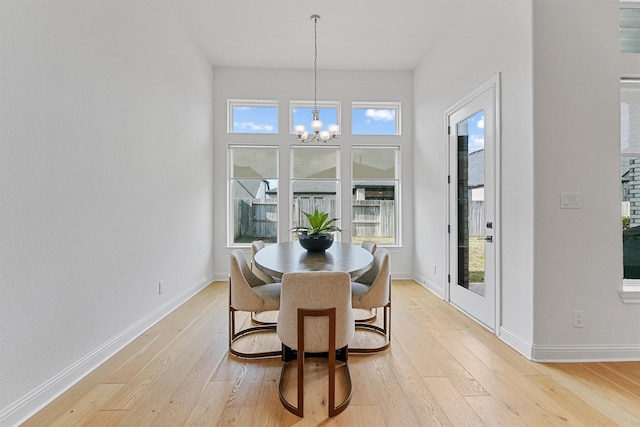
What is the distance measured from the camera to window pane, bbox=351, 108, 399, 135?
5207mm

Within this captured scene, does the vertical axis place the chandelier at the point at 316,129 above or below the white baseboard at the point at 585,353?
above

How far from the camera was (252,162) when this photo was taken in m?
5.14

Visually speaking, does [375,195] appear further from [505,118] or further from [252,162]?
[505,118]

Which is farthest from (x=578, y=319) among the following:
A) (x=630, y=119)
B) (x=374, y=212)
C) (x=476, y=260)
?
(x=374, y=212)

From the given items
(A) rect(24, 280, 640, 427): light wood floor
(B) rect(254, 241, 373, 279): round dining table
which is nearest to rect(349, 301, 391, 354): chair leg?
(A) rect(24, 280, 640, 427): light wood floor

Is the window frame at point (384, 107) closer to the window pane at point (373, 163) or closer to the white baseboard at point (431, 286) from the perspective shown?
the window pane at point (373, 163)

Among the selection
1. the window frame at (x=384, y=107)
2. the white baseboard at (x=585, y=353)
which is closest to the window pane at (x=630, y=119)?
the white baseboard at (x=585, y=353)

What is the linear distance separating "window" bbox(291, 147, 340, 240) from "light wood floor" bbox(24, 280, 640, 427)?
2.73m

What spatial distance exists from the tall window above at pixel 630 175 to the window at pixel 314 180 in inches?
135

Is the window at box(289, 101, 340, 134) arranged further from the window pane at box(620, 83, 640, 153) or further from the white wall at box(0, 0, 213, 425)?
the window pane at box(620, 83, 640, 153)

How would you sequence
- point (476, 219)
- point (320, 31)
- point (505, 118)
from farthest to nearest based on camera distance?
point (320, 31)
point (476, 219)
point (505, 118)

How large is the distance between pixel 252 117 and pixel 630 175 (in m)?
4.66

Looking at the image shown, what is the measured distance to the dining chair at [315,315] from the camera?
1710mm

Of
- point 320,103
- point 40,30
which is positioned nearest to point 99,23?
point 40,30
